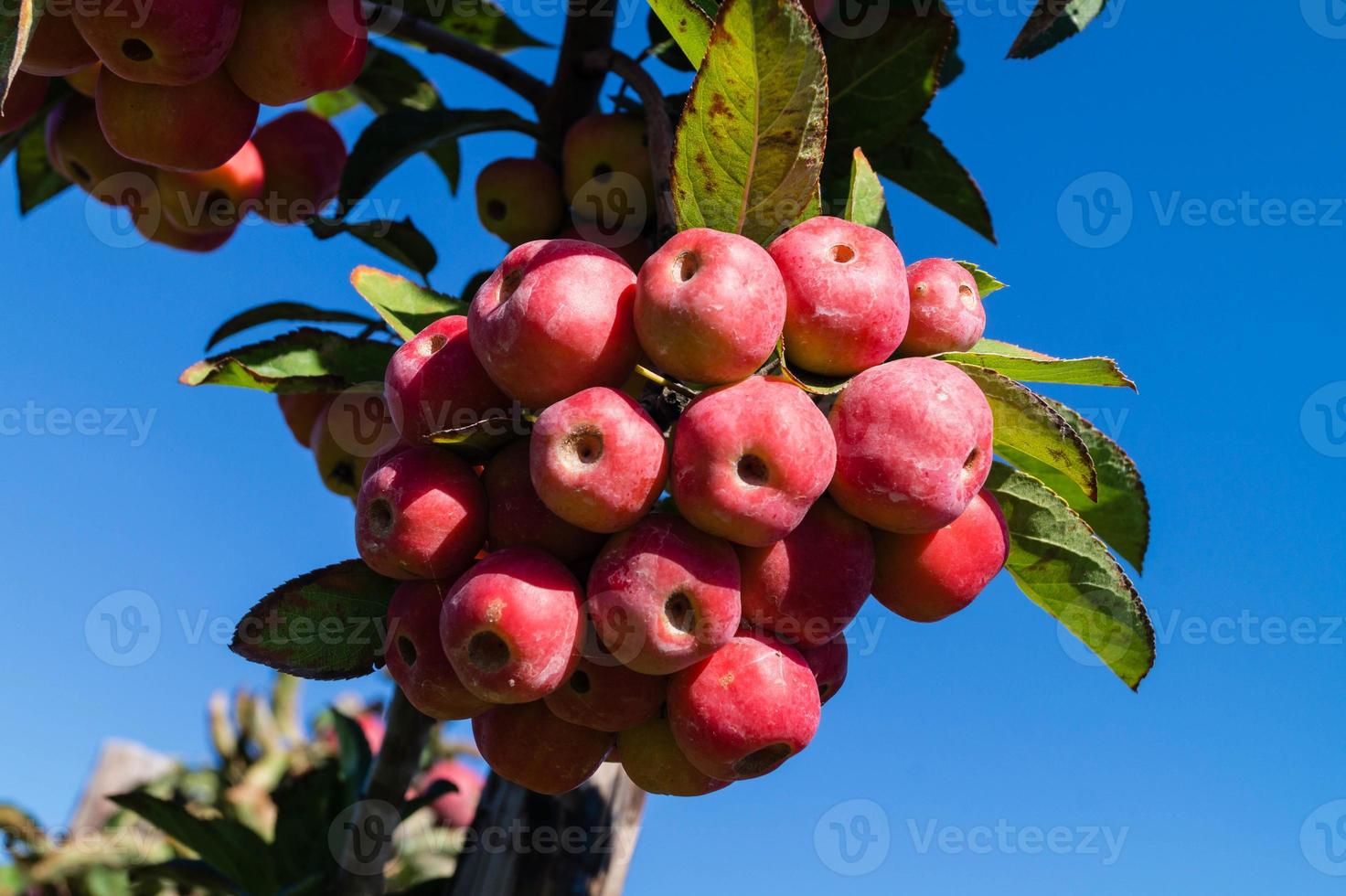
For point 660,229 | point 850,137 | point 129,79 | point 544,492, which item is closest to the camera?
point 544,492

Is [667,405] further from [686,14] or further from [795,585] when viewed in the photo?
A: [686,14]

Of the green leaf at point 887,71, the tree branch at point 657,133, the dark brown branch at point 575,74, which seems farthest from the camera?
the dark brown branch at point 575,74

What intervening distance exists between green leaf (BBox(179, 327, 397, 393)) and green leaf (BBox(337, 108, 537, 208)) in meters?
0.47

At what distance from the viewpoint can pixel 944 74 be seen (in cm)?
222

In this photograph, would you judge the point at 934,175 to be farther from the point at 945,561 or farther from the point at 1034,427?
the point at 945,561

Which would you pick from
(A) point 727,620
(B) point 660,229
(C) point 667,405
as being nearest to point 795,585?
(A) point 727,620

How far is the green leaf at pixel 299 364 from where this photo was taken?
58.6 inches

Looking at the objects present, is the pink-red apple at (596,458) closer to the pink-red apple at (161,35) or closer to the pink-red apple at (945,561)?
the pink-red apple at (945,561)

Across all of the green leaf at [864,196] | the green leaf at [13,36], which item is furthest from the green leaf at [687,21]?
the green leaf at [13,36]

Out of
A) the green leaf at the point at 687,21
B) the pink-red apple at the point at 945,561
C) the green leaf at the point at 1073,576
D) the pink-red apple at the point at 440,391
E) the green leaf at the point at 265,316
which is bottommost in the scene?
the pink-red apple at the point at 945,561

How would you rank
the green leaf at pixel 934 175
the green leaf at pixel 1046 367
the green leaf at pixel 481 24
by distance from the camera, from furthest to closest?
the green leaf at pixel 481 24
the green leaf at pixel 934 175
the green leaf at pixel 1046 367

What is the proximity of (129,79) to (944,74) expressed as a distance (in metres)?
1.47

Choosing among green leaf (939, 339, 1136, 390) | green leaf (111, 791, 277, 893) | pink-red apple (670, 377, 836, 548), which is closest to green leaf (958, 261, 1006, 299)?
green leaf (939, 339, 1136, 390)

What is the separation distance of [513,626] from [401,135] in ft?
4.51
